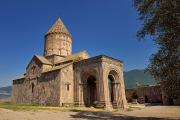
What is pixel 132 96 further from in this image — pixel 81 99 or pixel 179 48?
pixel 179 48

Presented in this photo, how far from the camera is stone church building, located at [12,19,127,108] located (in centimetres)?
3197

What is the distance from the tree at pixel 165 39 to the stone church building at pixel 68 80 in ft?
44.9

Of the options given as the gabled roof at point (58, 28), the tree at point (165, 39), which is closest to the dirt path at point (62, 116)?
the tree at point (165, 39)

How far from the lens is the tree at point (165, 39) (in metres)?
16.2

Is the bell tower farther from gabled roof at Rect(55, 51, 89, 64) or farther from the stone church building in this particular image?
gabled roof at Rect(55, 51, 89, 64)

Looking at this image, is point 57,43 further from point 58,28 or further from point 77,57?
point 77,57

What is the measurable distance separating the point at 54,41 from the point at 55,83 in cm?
1188

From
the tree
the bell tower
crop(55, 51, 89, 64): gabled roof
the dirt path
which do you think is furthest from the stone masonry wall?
the tree

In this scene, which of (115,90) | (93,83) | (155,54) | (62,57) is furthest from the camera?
(62,57)

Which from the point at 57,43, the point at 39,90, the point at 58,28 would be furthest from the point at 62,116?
the point at 58,28

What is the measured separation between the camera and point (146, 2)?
18.3 m

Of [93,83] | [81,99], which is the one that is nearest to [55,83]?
[81,99]

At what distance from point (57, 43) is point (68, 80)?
36.8 ft

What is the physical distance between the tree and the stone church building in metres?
13.7
